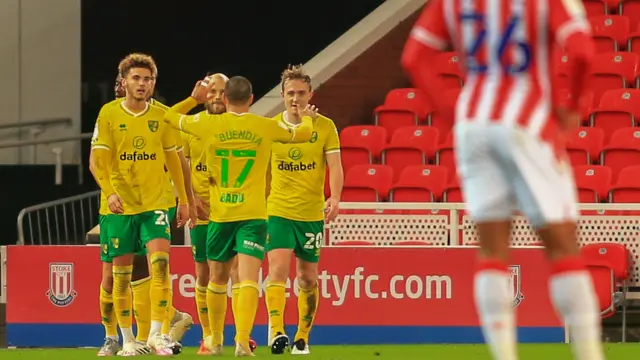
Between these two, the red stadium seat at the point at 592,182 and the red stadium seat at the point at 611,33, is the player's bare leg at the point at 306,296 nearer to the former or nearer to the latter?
the red stadium seat at the point at 592,182

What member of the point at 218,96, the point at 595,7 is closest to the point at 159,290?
the point at 218,96

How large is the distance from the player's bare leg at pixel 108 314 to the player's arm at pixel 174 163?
0.69 meters

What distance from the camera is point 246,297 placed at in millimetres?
9289

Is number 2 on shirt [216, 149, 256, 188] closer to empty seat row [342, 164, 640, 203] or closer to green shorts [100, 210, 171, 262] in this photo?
green shorts [100, 210, 171, 262]

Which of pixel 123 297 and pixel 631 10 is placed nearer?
pixel 123 297

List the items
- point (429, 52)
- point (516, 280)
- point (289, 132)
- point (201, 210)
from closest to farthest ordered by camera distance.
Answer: point (429, 52), point (289, 132), point (201, 210), point (516, 280)

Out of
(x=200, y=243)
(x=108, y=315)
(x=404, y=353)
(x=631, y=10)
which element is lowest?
(x=404, y=353)

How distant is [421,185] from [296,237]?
431 cm

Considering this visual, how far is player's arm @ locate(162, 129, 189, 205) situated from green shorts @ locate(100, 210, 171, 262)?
18 centimetres

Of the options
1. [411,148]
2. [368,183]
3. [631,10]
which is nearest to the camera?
[368,183]

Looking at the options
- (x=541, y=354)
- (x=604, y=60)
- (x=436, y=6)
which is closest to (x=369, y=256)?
(x=541, y=354)

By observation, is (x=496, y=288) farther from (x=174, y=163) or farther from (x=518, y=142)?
(x=174, y=163)

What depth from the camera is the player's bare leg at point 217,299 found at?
962 centimetres

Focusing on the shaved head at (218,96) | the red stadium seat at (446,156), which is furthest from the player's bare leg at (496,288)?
the red stadium seat at (446,156)
